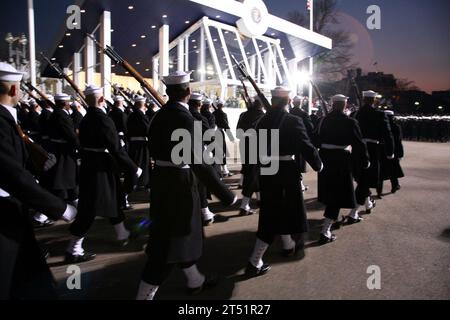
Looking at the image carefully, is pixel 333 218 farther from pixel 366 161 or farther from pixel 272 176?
pixel 272 176

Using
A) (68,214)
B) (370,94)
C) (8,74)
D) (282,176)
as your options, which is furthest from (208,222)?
(8,74)

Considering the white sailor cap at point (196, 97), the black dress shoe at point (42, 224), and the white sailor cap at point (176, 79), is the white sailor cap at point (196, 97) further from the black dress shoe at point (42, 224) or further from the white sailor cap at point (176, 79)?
the white sailor cap at point (176, 79)

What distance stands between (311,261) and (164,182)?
214cm

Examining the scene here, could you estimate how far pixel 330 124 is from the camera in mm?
5070

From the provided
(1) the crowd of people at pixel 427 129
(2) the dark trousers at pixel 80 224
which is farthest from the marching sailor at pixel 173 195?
(1) the crowd of people at pixel 427 129

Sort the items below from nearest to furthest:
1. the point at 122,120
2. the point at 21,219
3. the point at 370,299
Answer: the point at 21,219
the point at 370,299
the point at 122,120

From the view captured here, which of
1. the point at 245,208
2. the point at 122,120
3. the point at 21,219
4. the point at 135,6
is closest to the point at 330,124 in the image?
the point at 245,208

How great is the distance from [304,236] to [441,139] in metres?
24.1

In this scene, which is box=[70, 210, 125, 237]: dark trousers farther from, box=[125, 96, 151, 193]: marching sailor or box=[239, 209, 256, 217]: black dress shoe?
box=[125, 96, 151, 193]: marching sailor

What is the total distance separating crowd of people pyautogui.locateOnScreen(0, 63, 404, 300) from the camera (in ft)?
7.06

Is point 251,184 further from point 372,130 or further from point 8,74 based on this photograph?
point 8,74

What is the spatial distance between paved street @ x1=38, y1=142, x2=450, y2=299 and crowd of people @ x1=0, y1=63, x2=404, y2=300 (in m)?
0.21

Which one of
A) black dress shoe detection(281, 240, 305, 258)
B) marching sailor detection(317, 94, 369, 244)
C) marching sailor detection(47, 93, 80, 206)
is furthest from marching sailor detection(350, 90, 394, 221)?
marching sailor detection(47, 93, 80, 206)
